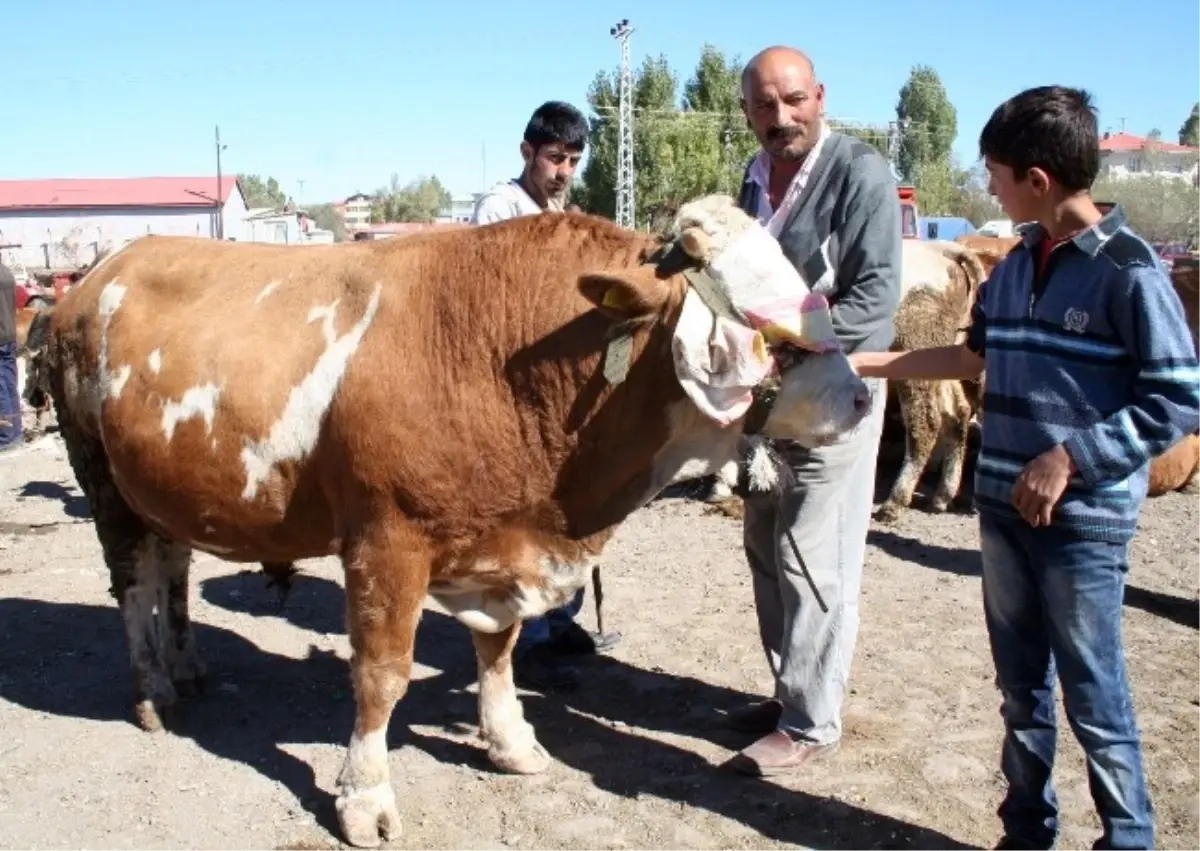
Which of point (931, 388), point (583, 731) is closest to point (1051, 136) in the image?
point (583, 731)

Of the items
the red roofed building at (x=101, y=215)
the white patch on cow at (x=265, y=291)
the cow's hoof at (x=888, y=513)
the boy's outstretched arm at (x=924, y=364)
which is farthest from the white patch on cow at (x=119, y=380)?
the red roofed building at (x=101, y=215)

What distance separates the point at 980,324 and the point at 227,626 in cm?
426

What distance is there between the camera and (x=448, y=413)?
3.58 meters

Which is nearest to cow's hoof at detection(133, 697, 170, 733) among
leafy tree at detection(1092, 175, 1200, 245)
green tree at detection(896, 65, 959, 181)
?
leafy tree at detection(1092, 175, 1200, 245)

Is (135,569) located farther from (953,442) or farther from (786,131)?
(953,442)

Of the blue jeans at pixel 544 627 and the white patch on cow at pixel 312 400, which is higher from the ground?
the white patch on cow at pixel 312 400

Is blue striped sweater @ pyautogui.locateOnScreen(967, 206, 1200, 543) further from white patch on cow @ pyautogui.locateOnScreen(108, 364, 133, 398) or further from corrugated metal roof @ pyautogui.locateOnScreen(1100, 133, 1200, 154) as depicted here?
corrugated metal roof @ pyautogui.locateOnScreen(1100, 133, 1200, 154)

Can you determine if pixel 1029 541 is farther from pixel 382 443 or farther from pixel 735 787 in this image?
pixel 382 443

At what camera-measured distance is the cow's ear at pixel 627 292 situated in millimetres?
3156

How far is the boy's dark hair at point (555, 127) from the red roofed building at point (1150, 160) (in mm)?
74693

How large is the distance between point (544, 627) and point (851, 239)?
2451 mm

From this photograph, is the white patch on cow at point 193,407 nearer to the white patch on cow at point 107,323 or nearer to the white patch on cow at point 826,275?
the white patch on cow at point 107,323

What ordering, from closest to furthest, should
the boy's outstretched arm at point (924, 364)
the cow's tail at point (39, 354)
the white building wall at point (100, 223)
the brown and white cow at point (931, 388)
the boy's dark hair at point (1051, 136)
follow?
the boy's dark hair at point (1051, 136), the boy's outstretched arm at point (924, 364), the cow's tail at point (39, 354), the brown and white cow at point (931, 388), the white building wall at point (100, 223)

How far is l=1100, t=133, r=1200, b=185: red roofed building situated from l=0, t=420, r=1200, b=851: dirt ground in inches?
2909
